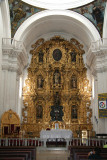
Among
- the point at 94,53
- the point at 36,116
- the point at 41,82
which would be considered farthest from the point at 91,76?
the point at 36,116

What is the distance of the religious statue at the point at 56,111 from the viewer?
56.6 feet

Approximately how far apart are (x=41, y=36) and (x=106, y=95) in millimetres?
8492

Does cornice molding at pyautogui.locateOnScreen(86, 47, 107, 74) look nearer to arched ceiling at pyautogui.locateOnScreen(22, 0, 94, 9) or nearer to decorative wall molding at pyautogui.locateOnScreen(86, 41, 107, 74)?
decorative wall molding at pyautogui.locateOnScreen(86, 41, 107, 74)

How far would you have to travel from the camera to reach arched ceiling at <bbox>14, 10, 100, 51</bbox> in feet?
52.7

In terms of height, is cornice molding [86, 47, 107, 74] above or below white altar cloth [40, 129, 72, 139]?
above

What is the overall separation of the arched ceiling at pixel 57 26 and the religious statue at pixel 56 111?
515 cm

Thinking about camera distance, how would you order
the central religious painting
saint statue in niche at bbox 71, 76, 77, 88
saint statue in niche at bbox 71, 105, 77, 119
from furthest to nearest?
1. saint statue in niche at bbox 71, 76, 77, 88
2. saint statue in niche at bbox 71, 105, 77, 119
3. the central religious painting

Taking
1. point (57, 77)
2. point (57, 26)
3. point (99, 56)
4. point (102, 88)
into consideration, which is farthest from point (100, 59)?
point (57, 26)

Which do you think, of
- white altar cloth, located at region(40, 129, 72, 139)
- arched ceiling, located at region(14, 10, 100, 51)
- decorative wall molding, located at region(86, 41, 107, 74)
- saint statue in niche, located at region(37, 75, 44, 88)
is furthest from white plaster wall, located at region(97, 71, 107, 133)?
saint statue in niche, located at region(37, 75, 44, 88)

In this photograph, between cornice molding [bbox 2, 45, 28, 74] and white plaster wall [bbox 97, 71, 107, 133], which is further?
cornice molding [bbox 2, 45, 28, 74]

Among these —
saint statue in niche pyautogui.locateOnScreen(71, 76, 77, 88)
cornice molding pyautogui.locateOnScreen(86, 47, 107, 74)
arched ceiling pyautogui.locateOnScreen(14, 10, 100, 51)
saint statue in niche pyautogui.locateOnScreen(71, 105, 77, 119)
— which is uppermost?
arched ceiling pyautogui.locateOnScreen(14, 10, 100, 51)

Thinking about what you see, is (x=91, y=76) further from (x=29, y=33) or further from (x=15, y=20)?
(x=15, y=20)

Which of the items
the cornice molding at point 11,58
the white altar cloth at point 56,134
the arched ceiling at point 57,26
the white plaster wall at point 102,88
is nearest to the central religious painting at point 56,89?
the arched ceiling at point 57,26

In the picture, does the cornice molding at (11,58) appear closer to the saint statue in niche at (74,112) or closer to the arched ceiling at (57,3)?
the arched ceiling at (57,3)
